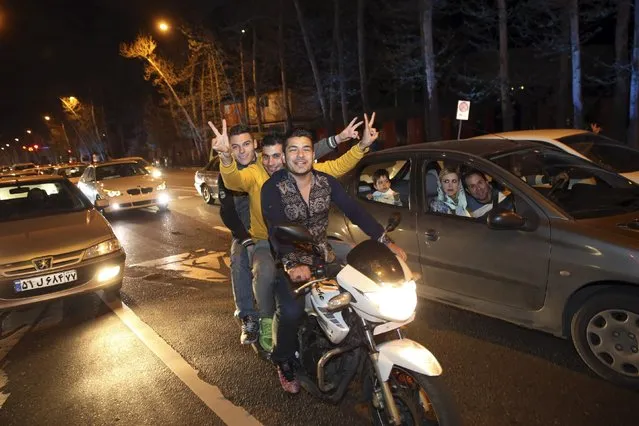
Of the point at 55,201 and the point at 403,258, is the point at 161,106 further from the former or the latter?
the point at 403,258

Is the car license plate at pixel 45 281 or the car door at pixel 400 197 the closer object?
the car door at pixel 400 197

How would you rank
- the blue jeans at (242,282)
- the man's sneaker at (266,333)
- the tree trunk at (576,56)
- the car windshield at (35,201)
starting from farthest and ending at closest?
the tree trunk at (576,56) < the car windshield at (35,201) < the blue jeans at (242,282) < the man's sneaker at (266,333)

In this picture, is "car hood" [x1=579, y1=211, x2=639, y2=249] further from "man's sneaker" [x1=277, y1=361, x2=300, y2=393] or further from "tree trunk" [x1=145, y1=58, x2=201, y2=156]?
"tree trunk" [x1=145, y1=58, x2=201, y2=156]

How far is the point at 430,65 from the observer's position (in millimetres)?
20125

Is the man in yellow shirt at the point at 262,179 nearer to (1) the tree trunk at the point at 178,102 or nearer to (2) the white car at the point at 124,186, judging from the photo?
(2) the white car at the point at 124,186

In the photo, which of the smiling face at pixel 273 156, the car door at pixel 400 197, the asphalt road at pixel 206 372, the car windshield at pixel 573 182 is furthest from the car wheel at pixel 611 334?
the smiling face at pixel 273 156

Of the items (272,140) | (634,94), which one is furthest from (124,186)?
(634,94)

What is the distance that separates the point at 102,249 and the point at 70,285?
0.52 m

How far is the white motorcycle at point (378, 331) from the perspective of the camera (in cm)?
248

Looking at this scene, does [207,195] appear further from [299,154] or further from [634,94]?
[634,94]

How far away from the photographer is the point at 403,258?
2.88m

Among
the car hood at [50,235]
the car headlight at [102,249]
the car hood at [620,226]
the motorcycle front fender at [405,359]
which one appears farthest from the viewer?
the car headlight at [102,249]

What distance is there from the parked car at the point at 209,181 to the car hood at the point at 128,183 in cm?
138

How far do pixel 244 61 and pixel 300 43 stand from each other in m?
6.86
